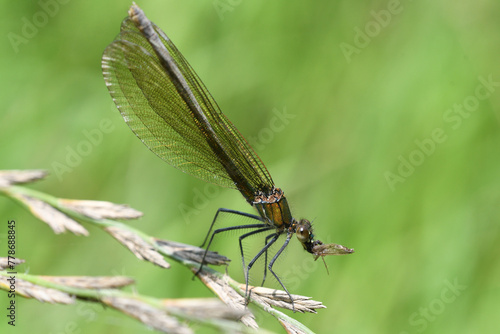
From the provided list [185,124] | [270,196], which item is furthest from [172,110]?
[270,196]

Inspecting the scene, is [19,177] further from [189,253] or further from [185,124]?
[185,124]

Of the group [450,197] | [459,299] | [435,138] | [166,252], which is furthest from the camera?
[435,138]

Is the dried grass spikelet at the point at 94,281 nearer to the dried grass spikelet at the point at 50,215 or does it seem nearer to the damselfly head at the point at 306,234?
the dried grass spikelet at the point at 50,215

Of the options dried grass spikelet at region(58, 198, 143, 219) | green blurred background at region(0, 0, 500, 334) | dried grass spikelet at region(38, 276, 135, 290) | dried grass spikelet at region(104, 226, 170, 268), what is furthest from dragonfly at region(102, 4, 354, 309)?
dried grass spikelet at region(38, 276, 135, 290)

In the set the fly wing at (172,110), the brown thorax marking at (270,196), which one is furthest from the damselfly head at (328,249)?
the fly wing at (172,110)

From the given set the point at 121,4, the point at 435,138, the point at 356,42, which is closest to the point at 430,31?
the point at 356,42

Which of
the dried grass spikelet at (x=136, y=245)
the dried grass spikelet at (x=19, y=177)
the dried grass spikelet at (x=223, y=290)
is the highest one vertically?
the dried grass spikelet at (x=19, y=177)

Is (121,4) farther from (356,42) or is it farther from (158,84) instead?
(356,42)
